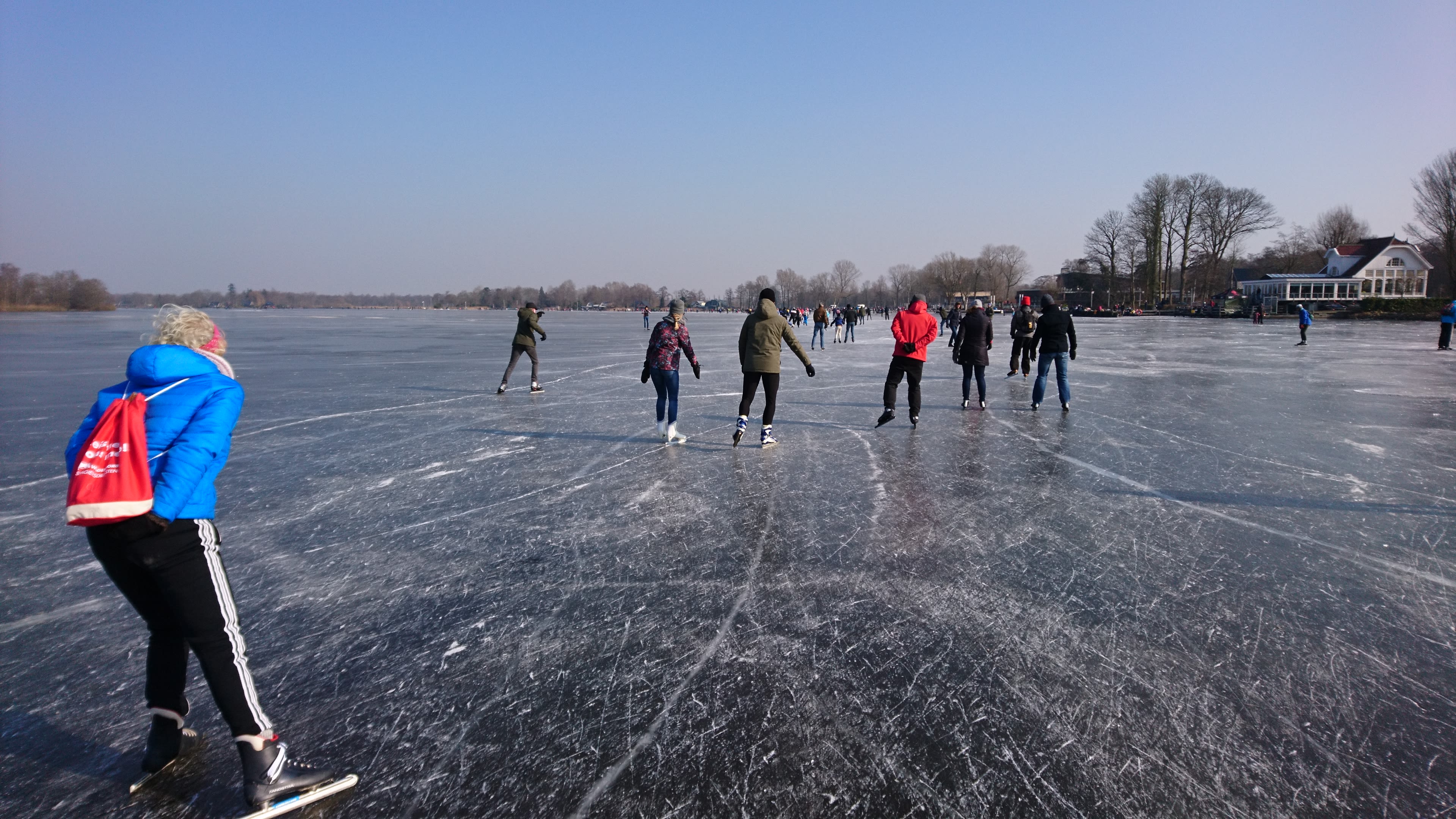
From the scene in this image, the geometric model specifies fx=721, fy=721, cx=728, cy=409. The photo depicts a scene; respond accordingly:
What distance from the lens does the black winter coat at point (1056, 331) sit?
8867mm

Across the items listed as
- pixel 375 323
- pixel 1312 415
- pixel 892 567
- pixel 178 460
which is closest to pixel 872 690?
pixel 892 567

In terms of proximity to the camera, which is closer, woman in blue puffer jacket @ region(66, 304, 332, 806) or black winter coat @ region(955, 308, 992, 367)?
woman in blue puffer jacket @ region(66, 304, 332, 806)

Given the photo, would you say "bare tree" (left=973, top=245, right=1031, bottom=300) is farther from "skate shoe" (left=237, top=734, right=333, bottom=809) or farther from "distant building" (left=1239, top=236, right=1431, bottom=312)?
"skate shoe" (left=237, top=734, right=333, bottom=809)

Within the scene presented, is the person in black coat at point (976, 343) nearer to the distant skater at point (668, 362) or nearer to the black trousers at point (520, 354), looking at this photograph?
the distant skater at point (668, 362)

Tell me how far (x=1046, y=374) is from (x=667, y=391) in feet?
16.6

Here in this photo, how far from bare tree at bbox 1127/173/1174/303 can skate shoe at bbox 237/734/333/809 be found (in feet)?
228

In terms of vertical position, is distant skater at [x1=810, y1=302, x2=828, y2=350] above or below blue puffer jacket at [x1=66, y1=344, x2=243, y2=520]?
above

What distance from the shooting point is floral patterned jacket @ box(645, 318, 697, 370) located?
23.3 ft

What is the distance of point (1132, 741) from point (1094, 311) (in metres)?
67.2

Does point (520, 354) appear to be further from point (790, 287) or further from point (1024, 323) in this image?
point (790, 287)

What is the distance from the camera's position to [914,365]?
8102 mm

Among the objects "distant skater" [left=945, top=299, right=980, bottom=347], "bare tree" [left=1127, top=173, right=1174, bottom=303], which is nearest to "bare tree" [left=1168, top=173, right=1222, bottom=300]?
"bare tree" [left=1127, top=173, right=1174, bottom=303]

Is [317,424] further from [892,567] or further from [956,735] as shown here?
[956,735]

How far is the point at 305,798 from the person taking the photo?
2.12 meters
